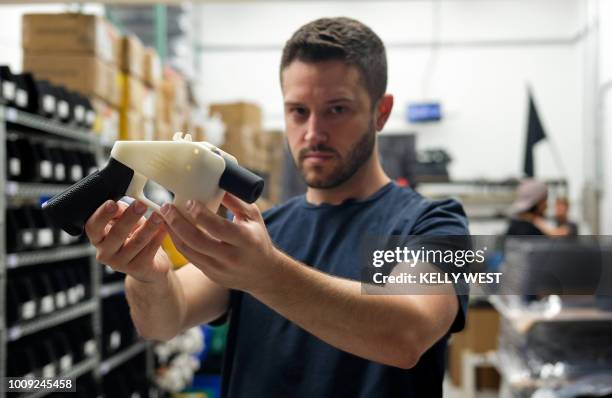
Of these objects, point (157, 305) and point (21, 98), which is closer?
point (157, 305)

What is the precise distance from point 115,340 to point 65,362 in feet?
1.82

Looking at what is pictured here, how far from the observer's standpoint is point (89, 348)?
2854 mm

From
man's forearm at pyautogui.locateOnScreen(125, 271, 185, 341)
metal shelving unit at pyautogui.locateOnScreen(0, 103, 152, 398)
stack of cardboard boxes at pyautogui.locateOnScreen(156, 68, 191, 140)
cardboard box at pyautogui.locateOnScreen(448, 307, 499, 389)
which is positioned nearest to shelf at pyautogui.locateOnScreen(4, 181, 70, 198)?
metal shelving unit at pyautogui.locateOnScreen(0, 103, 152, 398)

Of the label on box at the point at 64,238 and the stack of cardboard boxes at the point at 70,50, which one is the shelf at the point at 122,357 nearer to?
the label on box at the point at 64,238

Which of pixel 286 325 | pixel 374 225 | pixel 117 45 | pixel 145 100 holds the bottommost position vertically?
pixel 286 325

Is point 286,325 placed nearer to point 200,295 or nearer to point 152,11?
point 200,295

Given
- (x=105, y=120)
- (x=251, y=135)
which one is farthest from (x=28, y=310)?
(x=251, y=135)

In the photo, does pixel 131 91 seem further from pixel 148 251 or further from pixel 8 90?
pixel 148 251

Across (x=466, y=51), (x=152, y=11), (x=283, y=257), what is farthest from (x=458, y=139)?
(x=283, y=257)

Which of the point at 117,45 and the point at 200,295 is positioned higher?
the point at 117,45

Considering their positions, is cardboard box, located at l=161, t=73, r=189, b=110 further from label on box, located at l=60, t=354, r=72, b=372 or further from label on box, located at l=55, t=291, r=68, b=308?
label on box, located at l=60, t=354, r=72, b=372

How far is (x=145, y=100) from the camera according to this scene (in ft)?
11.1

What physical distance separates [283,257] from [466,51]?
22.2 feet

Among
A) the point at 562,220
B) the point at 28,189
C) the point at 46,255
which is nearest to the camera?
the point at 562,220
